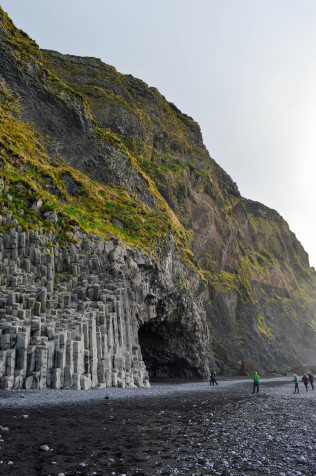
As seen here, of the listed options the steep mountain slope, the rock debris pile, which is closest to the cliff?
the rock debris pile

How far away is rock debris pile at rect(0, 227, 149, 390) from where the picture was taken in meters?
25.1

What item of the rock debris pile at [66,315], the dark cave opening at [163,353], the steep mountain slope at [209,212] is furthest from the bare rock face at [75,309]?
the steep mountain slope at [209,212]

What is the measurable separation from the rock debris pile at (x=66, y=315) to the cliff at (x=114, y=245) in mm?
111

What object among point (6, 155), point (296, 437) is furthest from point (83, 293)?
point (296, 437)

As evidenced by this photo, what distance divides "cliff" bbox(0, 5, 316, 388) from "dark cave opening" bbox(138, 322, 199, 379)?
0.69ft

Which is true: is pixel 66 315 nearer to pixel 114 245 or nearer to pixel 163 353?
pixel 114 245

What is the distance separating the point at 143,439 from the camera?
13.5 meters

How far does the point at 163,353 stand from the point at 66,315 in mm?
28537

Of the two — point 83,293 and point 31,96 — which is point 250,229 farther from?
point 83,293

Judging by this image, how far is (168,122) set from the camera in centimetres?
10081

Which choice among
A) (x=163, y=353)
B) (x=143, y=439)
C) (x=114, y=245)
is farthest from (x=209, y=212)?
(x=143, y=439)

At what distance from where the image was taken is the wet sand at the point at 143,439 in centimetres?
1031

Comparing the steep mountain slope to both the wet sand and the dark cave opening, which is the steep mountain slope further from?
the wet sand

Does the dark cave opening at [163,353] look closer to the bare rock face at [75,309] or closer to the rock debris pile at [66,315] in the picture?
the bare rock face at [75,309]
